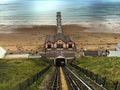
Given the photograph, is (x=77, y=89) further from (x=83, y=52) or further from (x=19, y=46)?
(x=19, y=46)

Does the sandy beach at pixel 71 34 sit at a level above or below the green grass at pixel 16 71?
above

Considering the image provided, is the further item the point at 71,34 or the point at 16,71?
the point at 71,34

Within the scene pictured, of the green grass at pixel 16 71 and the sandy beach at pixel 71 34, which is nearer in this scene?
the green grass at pixel 16 71

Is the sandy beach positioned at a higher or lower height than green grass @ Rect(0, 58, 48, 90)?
higher

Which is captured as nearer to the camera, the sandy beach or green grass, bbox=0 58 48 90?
green grass, bbox=0 58 48 90

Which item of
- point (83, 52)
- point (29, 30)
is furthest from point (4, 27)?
point (83, 52)
